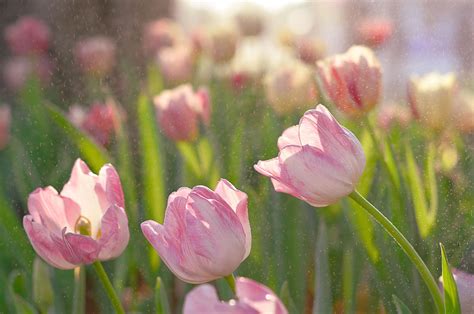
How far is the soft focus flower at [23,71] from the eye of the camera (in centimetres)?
67

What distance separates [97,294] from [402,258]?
23cm

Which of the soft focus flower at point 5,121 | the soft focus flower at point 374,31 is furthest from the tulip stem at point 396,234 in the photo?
the soft focus flower at point 5,121

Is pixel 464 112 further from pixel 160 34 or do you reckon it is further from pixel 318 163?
pixel 160 34

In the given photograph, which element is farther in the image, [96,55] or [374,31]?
[96,55]

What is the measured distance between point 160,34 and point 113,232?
24 cm

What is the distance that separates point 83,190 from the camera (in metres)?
0.49

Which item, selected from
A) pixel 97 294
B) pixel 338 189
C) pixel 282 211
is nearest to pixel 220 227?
pixel 338 189

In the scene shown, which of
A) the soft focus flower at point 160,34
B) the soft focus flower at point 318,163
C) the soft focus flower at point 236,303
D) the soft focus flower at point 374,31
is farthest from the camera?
the soft focus flower at point 160,34

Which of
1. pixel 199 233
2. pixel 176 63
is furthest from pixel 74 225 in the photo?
pixel 176 63

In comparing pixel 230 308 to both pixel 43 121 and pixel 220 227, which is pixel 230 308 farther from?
pixel 43 121

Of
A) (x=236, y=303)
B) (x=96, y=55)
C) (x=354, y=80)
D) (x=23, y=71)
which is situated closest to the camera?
(x=236, y=303)

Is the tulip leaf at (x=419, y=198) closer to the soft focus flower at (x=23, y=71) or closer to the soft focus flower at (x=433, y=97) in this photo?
the soft focus flower at (x=433, y=97)

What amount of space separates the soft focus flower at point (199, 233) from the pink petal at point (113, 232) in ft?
0.14

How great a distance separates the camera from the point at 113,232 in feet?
1.42
